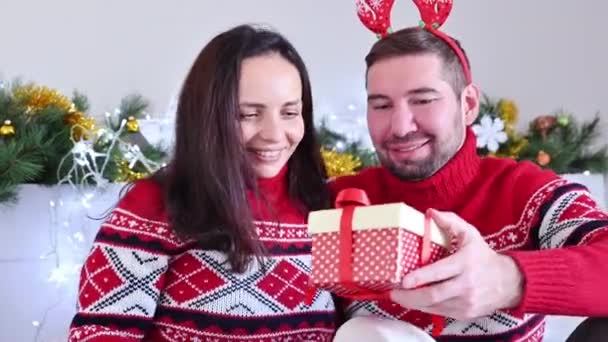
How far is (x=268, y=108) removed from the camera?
3.87 feet

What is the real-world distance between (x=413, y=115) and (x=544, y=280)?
34cm

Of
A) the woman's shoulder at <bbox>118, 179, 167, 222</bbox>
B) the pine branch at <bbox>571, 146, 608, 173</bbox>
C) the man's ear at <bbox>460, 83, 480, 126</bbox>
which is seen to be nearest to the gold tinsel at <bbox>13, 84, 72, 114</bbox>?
the woman's shoulder at <bbox>118, 179, 167, 222</bbox>

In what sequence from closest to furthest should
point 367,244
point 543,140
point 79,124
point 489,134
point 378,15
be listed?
point 367,244
point 378,15
point 79,124
point 489,134
point 543,140

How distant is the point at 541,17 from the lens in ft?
9.01

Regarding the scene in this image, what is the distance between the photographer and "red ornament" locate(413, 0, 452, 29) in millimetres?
1329

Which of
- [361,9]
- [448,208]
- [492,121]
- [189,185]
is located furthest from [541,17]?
[189,185]

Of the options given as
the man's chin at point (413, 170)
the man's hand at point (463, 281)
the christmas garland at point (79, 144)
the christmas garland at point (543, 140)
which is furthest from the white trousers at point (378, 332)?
the christmas garland at point (543, 140)

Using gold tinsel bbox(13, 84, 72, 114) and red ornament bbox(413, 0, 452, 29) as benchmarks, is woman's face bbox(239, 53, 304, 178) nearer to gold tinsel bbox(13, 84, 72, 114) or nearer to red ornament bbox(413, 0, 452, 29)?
red ornament bbox(413, 0, 452, 29)

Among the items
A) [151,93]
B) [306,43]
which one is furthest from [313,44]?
[151,93]

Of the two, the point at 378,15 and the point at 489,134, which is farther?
the point at 489,134

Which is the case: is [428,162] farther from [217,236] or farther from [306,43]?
[306,43]

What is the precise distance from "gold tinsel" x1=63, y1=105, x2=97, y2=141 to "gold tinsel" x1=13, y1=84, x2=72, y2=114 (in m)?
0.03

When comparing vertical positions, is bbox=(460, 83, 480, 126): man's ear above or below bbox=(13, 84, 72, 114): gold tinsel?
above

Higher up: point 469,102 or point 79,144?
point 469,102
